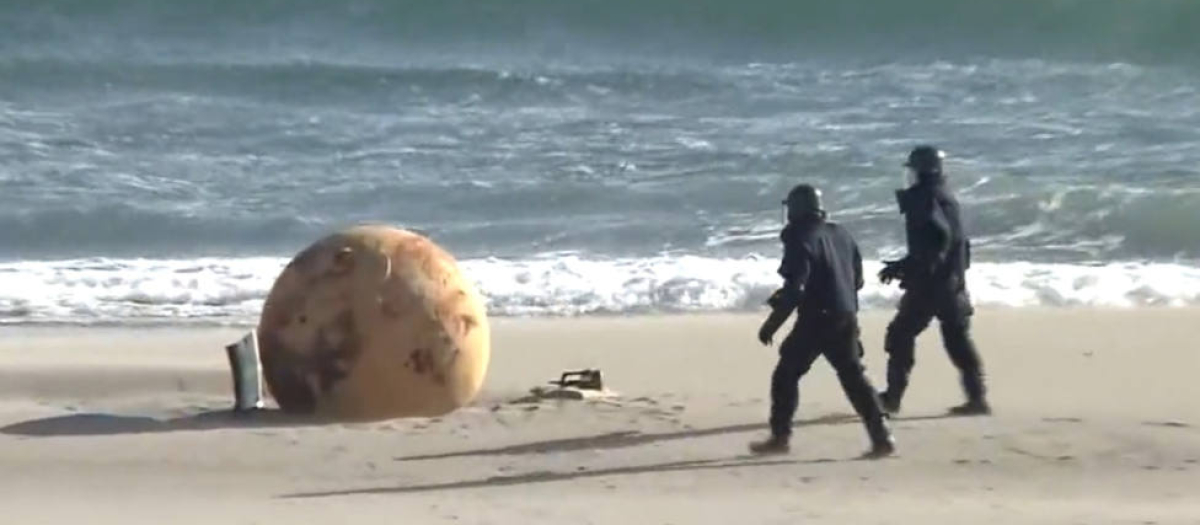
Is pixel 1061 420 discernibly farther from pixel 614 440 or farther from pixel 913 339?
pixel 614 440

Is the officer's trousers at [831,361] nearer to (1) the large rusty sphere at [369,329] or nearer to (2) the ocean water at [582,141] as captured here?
(1) the large rusty sphere at [369,329]

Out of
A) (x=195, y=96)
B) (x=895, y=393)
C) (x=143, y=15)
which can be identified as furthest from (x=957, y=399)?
(x=143, y=15)

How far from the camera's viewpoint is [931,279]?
33.4ft

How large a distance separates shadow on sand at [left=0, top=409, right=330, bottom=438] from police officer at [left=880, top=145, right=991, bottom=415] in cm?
264

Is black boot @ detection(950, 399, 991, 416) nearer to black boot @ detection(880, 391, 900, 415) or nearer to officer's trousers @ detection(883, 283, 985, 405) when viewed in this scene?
officer's trousers @ detection(883, 283, 985, 405)

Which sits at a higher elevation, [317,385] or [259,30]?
[259,30]

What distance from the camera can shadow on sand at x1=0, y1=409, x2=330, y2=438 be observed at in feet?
32.4

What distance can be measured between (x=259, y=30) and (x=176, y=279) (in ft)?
54.6

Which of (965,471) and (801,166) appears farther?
(801,166)

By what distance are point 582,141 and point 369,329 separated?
47.8 ft

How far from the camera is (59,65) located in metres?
29.4

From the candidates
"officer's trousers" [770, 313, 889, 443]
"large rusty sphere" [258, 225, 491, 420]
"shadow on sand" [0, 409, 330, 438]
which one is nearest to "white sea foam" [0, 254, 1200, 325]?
"shadow on sand" [0, 409, 330, 438]

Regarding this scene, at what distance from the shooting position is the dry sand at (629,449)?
27.6 ft

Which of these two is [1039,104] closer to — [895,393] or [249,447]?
[895,393]
